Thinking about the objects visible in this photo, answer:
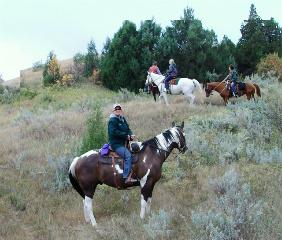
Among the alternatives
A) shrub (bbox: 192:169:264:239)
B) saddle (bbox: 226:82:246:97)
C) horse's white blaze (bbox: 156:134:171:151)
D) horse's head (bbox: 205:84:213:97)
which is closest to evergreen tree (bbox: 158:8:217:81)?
horse's head (bbox: 205:84:213:97)

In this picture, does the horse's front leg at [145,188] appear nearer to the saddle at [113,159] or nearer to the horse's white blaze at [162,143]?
the saddle at [113,159]

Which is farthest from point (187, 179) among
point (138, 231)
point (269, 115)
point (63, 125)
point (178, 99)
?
point (178, 99)

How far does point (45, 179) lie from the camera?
13617 millimetres

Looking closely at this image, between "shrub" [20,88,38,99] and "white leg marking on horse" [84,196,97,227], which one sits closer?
"white leg marking on horse" [84,196,97,227]

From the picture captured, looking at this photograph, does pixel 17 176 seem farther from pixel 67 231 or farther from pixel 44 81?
pixel 44 81

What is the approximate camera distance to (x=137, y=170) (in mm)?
10547

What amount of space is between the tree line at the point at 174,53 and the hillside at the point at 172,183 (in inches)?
461

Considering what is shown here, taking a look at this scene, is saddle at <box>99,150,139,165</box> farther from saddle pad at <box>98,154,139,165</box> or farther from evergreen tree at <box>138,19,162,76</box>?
evergreen tree at <box>138,19,162,76</box>

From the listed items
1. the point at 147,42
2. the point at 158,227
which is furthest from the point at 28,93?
the point at 158,227

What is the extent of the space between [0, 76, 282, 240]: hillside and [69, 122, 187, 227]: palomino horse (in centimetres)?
56

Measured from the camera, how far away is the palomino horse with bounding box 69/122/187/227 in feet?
34.5

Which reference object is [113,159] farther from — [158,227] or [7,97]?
[7,97]

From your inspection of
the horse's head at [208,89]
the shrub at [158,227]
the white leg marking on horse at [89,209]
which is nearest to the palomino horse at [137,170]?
the white leg marking on horse at [89,209]

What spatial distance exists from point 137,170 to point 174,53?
23.2 metres
